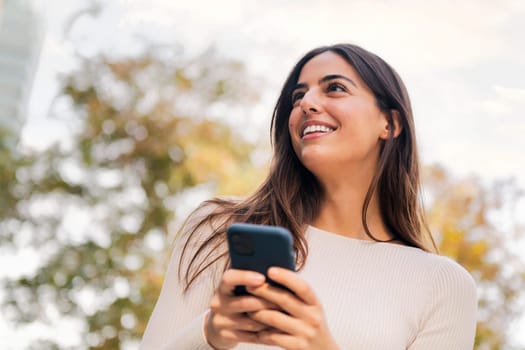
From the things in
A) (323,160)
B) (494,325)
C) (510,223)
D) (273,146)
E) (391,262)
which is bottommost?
(391,262)

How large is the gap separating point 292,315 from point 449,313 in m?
0.81

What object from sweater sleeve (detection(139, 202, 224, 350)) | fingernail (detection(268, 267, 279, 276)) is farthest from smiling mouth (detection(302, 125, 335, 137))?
fingernail (detection(268, 267, 279, 276))

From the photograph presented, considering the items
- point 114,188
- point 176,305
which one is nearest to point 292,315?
point 176,305

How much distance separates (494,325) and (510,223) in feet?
3.29

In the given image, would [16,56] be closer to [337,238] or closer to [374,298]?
[337,238]

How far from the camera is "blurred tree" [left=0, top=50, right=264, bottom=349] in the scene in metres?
7.45

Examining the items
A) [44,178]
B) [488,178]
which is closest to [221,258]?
[488,178]

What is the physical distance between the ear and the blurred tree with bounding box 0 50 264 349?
542 cm

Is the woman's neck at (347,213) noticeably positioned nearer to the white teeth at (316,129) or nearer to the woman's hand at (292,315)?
the white teeth at (316,129)

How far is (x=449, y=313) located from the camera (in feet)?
6.13

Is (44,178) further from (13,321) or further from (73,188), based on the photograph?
(13,321)

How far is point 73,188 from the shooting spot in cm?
756

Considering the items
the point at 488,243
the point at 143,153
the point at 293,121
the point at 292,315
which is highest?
the point at 143,153

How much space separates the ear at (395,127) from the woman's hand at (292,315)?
38.0 inches
